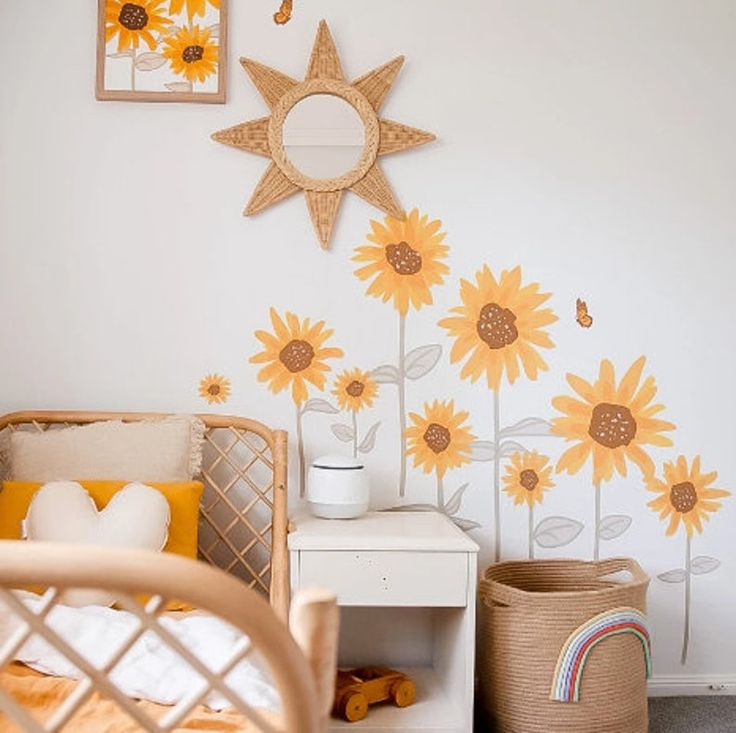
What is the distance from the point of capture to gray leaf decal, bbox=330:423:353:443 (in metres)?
3.03

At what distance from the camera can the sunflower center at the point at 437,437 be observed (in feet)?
9.96

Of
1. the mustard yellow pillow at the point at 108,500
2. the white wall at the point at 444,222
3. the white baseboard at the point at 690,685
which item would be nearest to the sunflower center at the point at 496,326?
the white wall at the point at 444,222

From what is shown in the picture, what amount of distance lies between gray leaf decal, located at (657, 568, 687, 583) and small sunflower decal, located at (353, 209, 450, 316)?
104 centimetres

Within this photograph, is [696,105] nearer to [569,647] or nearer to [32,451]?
[569,647]

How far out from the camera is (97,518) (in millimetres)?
2502

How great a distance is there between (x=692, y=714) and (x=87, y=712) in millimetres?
1844

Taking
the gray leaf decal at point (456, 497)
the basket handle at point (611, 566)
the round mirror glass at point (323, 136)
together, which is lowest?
the basket handle at point (611, 566)

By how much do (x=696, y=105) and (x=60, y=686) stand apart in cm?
233

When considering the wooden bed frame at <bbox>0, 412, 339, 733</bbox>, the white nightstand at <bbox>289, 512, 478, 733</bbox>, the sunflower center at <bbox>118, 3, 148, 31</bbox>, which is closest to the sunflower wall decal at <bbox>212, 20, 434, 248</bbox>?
the sunflower center at <bbox>118, 3, 148, 31</bbox>

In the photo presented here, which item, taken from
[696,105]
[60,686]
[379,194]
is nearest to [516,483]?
[379,194]

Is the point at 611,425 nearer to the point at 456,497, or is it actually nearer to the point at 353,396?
the point at 456,497

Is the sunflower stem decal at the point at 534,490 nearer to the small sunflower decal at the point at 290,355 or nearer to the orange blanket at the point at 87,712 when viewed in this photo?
the small sunflower decal at the point at 290,355

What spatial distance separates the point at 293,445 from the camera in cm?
301

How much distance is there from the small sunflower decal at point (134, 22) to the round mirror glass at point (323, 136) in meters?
0.44
